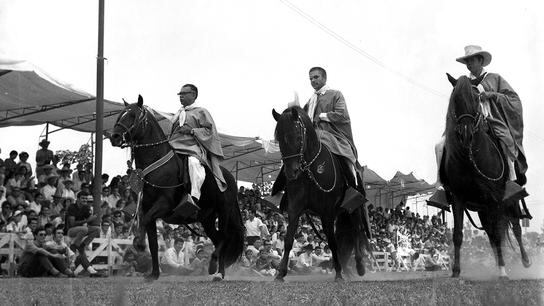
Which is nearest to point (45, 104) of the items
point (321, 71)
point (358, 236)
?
point (321, 71)

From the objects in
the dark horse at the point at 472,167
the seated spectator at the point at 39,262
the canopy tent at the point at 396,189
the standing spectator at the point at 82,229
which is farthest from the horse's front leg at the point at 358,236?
the canopy tent at the point at 396,189

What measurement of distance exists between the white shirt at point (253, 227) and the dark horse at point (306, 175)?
9.97m

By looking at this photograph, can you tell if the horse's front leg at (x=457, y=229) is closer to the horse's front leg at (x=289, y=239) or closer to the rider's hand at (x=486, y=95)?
the rider's hand at (x=486, y=95)

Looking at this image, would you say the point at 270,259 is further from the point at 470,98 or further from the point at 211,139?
the point at 470,98

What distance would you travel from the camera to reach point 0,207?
13.9m

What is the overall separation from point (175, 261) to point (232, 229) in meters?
3.21

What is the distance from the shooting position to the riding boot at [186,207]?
9.66 meters

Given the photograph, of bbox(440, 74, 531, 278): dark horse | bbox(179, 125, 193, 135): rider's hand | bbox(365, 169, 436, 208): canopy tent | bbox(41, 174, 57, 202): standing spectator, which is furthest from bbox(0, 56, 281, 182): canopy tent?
bbox(365, 169, 436, 208): canopy tent

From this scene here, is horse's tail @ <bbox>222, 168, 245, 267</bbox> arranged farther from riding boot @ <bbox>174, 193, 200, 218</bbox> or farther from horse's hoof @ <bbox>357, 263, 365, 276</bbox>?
horse's hoof @ <bbox>357, 263, 365, 276</bbox>

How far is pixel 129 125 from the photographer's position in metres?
9.70

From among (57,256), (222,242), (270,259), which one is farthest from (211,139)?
(270,259)

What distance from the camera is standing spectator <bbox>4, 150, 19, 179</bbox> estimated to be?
613 inches

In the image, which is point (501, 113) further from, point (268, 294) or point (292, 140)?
point (268, 294)

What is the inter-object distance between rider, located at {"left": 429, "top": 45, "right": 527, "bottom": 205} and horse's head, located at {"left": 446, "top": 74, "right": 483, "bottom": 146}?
0.73 meters
